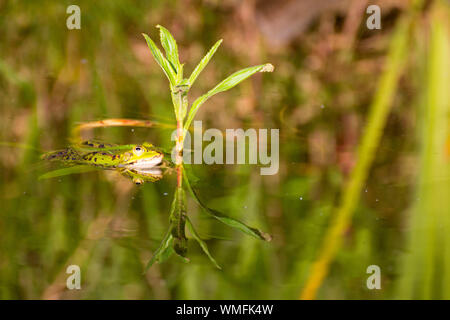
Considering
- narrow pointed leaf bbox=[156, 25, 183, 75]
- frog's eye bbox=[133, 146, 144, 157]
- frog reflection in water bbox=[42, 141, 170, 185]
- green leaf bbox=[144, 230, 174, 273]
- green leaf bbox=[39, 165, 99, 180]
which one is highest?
narrow pointed leaf bbox=[156, 25, 183, 75]

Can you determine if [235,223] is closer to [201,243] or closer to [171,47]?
[201,243]

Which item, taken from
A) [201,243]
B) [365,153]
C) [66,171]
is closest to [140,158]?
[66,171]

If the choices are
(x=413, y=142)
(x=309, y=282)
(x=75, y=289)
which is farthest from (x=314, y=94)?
(x=75, y=289)

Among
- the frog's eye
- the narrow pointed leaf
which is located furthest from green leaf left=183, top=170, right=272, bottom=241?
the narrow pointed leaf

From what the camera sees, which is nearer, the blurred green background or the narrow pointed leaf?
the blurred green background

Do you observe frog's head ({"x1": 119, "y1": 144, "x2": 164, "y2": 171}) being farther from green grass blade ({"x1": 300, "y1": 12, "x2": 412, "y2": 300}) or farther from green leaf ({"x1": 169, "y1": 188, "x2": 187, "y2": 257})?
green grass blade ({"x1": 300, "y1": 12, "x2": 412, "y2": 300})

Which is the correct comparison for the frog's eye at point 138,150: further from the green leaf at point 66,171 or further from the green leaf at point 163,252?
the green leaf at point 163,252

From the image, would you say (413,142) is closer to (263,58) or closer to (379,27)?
(263,58)
